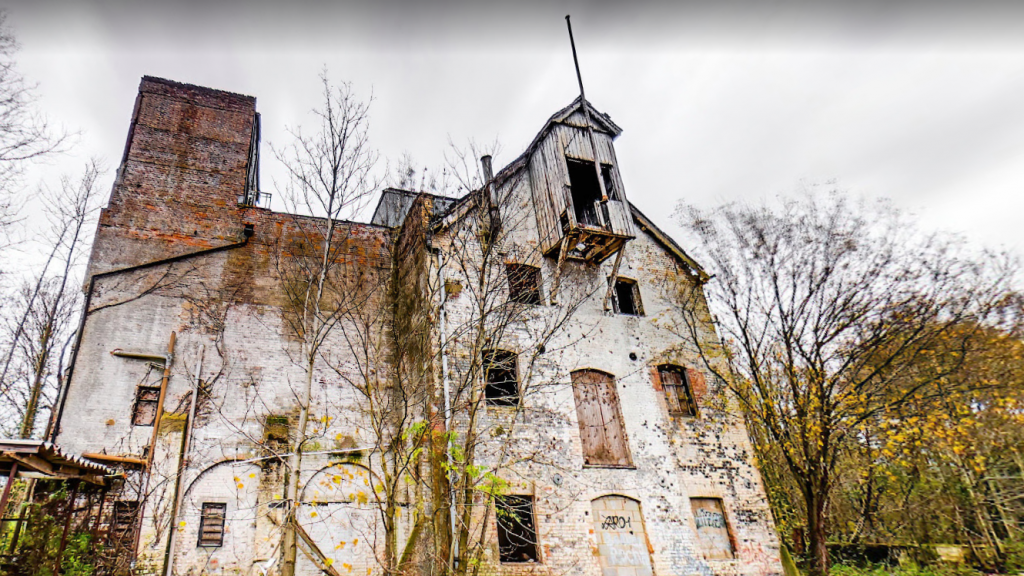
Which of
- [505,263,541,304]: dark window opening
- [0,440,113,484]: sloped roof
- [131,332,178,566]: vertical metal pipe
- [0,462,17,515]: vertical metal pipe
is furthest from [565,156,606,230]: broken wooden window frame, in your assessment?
[0,462,17,515]: vertical metal pipe

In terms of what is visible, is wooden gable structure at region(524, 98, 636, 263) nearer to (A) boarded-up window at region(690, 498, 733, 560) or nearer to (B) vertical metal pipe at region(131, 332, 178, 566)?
(A) boarded-up window at region(690, 498, 733, 560)

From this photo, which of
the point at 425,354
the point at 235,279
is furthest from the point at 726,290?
the point at 235,279

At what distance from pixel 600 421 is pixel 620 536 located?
2407 millimetres

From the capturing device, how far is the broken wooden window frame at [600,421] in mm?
11602

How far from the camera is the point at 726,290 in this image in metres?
14.4

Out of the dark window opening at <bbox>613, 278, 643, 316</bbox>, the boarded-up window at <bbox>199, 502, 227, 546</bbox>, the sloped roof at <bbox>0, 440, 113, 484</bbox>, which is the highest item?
the dark window opening at <bbox>613, 278, 643, 316</bbox>

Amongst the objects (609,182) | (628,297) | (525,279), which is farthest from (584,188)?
(525,279)

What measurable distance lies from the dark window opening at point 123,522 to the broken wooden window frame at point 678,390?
443 inches

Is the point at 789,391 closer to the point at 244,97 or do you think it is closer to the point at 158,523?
the point at 158,523

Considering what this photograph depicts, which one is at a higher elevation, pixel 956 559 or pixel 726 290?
pixel 726 290

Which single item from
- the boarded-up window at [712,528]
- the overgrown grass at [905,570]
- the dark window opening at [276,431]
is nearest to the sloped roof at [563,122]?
the dark window opening at [276,431]

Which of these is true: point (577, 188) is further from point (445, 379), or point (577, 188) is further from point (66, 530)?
point (66, 530)

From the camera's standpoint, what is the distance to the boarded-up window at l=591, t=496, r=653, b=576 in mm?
10516

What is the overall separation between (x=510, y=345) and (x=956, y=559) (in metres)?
15.0
